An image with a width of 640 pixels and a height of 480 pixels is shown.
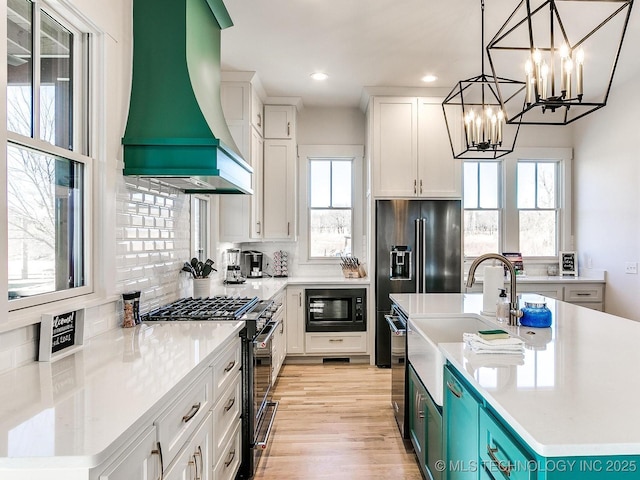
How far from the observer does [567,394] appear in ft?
3.81

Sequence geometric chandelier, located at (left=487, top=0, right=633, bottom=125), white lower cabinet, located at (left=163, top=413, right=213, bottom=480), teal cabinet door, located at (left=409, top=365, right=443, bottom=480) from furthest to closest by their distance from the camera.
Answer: teal cabinet door, located at (left=409, top=365, right=443, bottom=480) < geometric chandelier, located at (left=487, top=0, right=633, bottom=125) < white lower cabinet, located at (left=163, top=413, right=213, bottom=480)

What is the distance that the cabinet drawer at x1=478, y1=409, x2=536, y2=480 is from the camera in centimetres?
103

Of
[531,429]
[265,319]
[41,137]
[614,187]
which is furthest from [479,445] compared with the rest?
[614,187]

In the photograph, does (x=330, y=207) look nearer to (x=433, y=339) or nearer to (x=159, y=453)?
(x=433, y=339)

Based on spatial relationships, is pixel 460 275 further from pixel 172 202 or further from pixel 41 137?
pixel 41 137

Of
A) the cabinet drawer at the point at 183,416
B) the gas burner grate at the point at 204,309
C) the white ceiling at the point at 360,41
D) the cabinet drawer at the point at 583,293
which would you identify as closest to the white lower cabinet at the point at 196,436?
the cabinet drawer at the point at 183,416

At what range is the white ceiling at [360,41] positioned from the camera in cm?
280

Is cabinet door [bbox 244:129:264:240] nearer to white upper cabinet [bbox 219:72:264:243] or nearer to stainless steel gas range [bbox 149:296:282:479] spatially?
white upper cabinet [bbox 219:72:264:243]

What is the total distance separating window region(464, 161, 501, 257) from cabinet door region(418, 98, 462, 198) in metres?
0.78

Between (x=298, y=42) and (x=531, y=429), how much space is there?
318 cm

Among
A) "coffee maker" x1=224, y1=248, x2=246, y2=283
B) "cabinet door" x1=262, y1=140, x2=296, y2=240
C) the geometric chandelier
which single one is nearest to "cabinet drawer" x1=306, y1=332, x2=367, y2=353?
"coffee maker" x1=224, y1=248, x2=246, y2=283

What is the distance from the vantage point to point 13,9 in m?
1.54

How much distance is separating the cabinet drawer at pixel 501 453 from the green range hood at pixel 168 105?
1677mm

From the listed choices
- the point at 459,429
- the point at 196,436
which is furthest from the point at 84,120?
the point at 459,429
